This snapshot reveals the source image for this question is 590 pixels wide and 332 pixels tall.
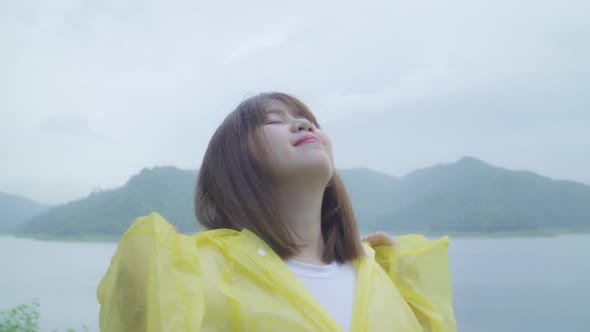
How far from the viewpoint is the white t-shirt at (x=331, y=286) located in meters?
0.89

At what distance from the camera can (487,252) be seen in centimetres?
538

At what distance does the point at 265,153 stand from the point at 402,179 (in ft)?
18.0

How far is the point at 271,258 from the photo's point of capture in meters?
0.87

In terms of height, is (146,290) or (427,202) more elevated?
(146,290)

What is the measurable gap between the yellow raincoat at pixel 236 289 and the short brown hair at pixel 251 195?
0.15 ft

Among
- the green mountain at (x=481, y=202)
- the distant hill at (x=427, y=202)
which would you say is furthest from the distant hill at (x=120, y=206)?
the green mountain at (x=481, y=202)

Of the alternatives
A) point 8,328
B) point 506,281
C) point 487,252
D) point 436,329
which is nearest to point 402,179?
point 487,252

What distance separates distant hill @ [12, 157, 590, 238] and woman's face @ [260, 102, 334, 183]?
2.95 metres

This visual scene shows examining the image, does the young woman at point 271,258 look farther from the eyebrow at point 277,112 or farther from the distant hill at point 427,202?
the distant hill at point 427,202

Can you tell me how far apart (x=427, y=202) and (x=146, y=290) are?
5.74m

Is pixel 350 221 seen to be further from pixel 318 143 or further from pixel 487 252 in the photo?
pixel 487 252

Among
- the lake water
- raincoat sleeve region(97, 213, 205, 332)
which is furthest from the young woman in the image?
the lake water

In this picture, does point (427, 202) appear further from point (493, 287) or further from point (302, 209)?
point (302, 209)

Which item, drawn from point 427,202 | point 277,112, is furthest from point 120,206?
point 277,112
